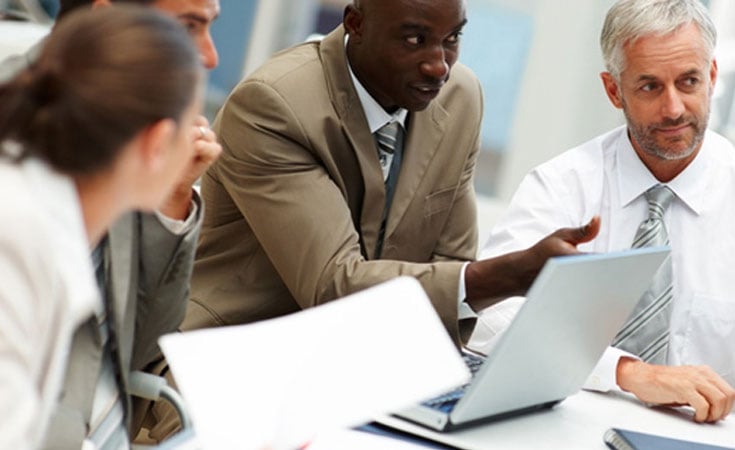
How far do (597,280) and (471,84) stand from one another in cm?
99

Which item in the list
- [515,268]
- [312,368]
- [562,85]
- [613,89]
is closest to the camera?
[312,368]

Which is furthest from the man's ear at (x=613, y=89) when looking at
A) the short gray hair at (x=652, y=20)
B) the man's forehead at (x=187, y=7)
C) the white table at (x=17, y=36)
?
the white table at (x=17, y=36)

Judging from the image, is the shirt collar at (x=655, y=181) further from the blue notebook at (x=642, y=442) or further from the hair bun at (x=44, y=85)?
the hair bun at (x=44, y=85)

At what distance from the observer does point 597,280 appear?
1579mm

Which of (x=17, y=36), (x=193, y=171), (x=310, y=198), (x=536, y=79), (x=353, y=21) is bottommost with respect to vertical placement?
(x=17, y=36)

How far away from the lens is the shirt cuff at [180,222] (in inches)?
65.3

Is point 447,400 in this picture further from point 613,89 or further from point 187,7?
point 613,89

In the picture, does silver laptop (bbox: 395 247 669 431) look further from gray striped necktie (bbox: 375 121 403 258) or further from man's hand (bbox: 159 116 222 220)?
gray striped necktie (bbox: 375 121 403 258)

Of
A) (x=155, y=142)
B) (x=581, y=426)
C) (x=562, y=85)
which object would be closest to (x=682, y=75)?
(x=581, y=426)

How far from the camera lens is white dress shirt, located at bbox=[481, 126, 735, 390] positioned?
232 centimetres

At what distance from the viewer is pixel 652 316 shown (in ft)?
7.27

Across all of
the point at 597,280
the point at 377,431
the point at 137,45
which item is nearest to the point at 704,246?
the point at 597,280

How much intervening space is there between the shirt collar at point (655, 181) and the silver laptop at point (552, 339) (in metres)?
0.63

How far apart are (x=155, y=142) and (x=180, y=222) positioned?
61cm
